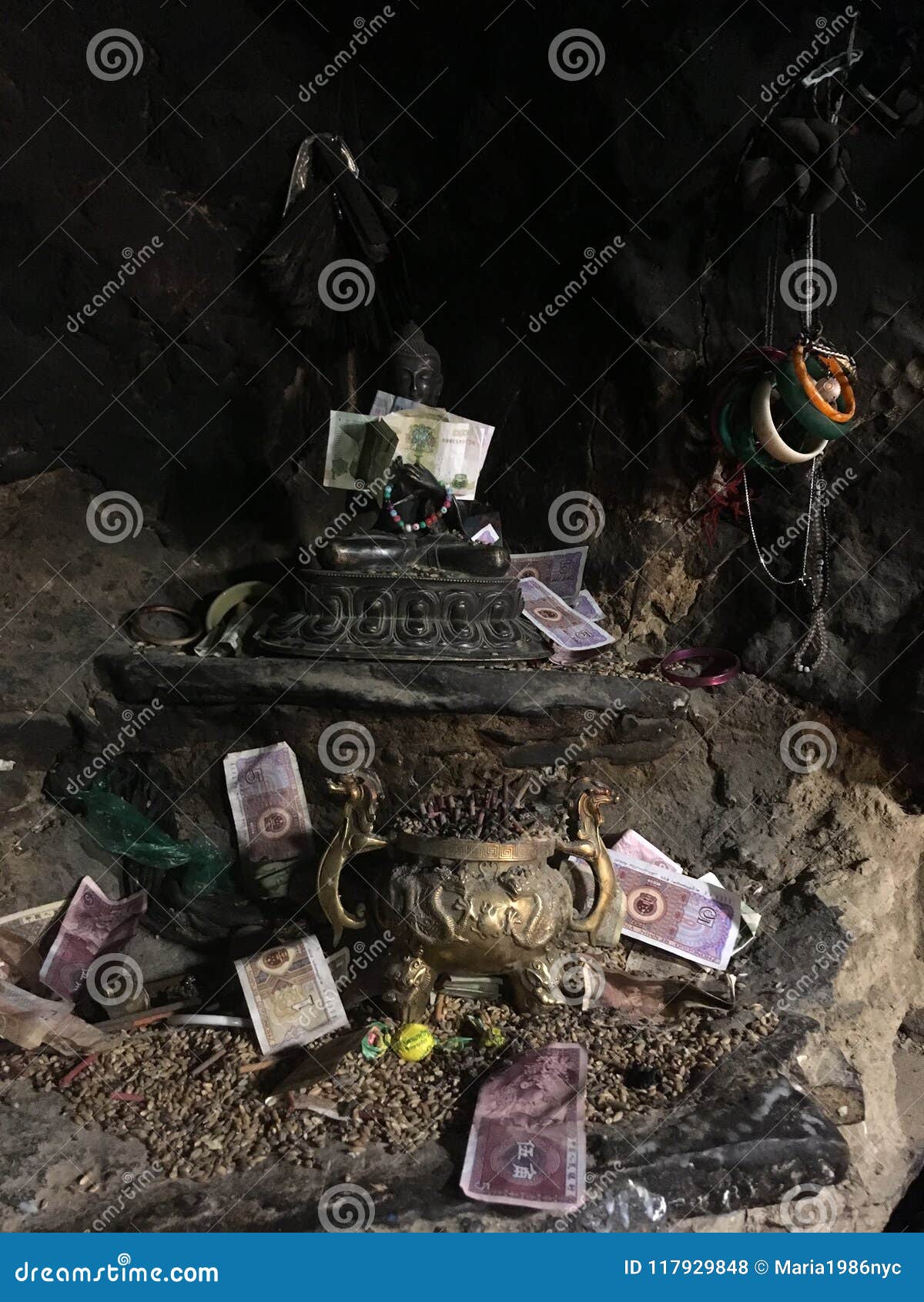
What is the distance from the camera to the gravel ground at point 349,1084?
276 cm

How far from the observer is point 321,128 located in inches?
193

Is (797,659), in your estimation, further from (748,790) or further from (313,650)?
(313,650)

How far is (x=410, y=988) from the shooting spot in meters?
3.11

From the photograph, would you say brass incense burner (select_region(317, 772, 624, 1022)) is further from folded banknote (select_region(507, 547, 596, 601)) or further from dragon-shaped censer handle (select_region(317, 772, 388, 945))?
folded banknote (select_region(507, 547, 596, 601))

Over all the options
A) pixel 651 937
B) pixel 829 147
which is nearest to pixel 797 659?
pixel 651 937

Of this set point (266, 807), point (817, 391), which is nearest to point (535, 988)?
point (266, 807)

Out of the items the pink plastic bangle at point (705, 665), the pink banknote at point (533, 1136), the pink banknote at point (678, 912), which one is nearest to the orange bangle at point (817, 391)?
the pink plastic bangle at point (705, 665)

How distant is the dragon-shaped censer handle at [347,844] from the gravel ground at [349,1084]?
15.2 inches

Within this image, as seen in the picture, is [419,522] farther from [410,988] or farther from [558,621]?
[410,988]

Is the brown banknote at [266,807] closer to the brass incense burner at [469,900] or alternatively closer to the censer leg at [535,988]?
the brass incense burner at [469,900]

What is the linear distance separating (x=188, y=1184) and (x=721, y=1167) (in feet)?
4.68

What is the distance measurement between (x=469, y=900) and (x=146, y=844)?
1.43 meters

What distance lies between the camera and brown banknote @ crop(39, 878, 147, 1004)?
11.4ft

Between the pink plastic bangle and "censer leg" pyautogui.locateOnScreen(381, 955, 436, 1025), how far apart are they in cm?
154
